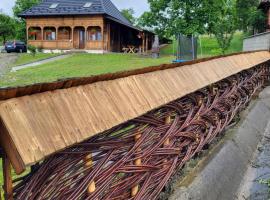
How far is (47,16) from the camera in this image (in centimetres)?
5300

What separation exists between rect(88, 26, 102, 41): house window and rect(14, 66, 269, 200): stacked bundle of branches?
155 ft

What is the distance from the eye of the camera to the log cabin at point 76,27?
2000 inches

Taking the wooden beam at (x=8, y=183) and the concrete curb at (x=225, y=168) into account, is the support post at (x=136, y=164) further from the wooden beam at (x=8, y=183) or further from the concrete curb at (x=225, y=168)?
the wooden beam at (x=8, y=183)

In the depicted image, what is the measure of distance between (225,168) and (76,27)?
162ft

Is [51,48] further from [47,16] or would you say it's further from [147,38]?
[147,38]

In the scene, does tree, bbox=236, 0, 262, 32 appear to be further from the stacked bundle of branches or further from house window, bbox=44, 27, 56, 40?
the stacked bundle of branches

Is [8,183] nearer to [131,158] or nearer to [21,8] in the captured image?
[131,158]

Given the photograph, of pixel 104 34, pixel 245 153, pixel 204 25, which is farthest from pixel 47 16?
pixel 245 153

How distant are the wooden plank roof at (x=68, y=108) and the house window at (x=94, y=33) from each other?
162 feet

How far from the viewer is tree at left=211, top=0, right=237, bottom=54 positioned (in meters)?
44.3

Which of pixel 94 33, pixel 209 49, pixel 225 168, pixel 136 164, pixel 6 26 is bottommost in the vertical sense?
pixel 225 168

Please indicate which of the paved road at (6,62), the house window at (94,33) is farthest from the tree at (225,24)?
the paved road at (6,62)

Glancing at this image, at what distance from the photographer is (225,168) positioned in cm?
516

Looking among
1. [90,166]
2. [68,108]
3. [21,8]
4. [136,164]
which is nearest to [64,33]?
[21,8]
